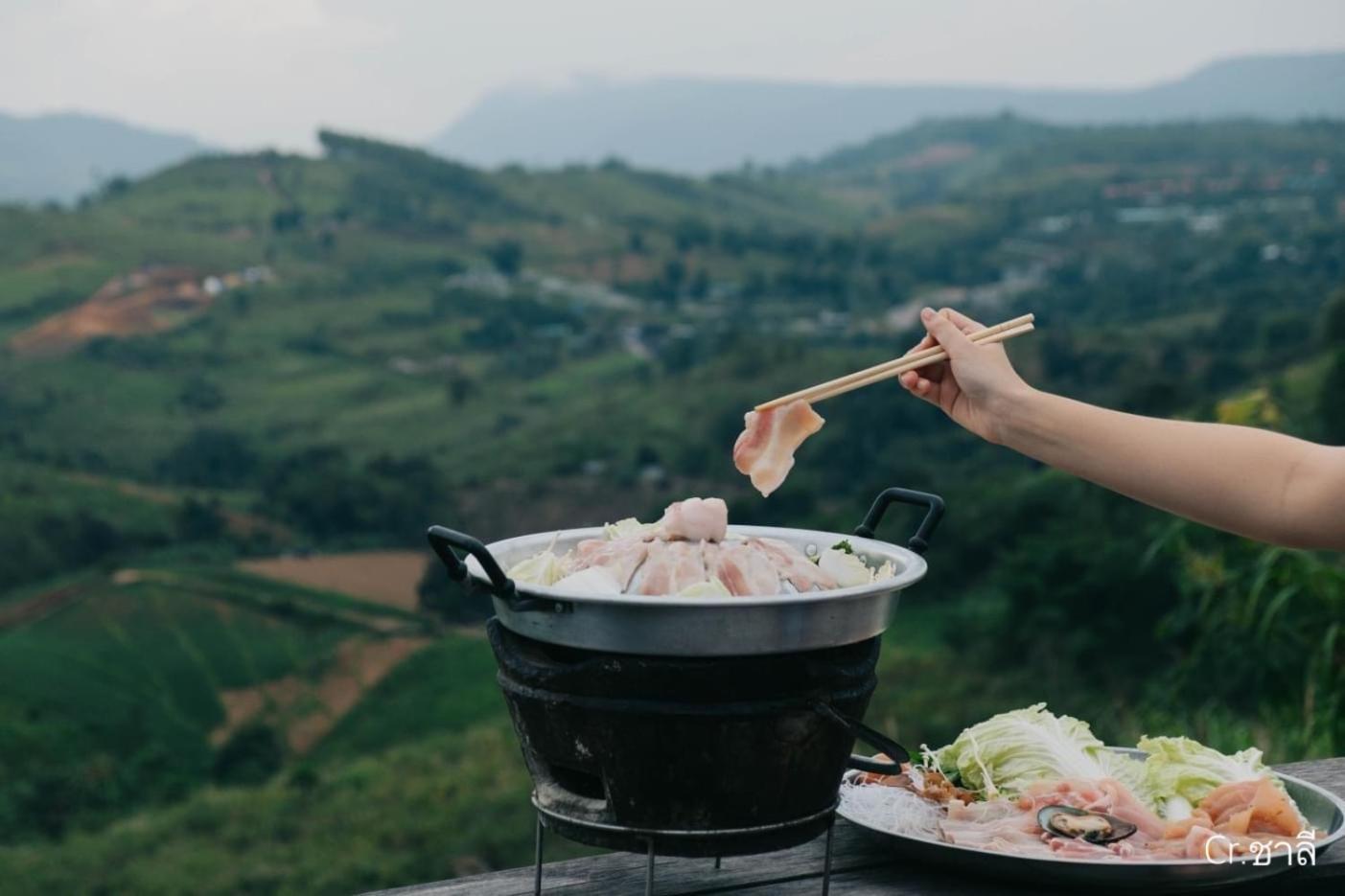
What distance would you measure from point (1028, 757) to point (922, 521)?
22.1 inches

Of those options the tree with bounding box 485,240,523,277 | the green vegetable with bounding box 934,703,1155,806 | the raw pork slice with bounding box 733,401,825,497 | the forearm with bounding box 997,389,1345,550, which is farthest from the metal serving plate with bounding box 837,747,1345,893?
the tree with bounding box 485,240,523,277

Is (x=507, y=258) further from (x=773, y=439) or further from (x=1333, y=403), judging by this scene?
(x=773, y=439)

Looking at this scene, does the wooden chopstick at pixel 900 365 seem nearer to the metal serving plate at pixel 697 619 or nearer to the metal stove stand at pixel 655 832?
the metal serving plate at pixel 697 619

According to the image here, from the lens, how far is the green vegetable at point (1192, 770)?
291 cm

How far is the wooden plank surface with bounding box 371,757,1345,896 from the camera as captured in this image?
2.69 m

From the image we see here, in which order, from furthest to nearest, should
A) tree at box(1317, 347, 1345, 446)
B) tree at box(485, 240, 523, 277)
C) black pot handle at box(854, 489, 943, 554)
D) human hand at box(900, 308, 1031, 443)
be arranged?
1. tree at box(485, 240, 523, 277)
2. tree at box(1317, 347, 1345, 446)
3. black pot handle at box(854, 489, 943, 554)
4. human hand at box(900, 308, 1031, 443)

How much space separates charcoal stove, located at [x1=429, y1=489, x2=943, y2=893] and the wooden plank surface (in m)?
0.18

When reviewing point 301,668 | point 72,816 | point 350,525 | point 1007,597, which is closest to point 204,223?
Answer: point 350,525

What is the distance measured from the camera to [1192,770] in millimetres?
2941

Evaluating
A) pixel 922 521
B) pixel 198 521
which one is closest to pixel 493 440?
pixel 198 521

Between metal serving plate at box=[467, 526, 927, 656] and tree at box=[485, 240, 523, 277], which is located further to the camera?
tree at box=[485, 240, 523, 277]

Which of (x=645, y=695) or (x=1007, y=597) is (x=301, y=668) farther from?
(x=645, y=695)

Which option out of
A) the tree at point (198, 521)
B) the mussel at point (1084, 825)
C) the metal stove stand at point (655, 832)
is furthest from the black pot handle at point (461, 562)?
the tree at point (198, 521)

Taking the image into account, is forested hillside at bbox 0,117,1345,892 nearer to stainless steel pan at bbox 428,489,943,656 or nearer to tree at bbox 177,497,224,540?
tree at bbox 177,497,224,540
